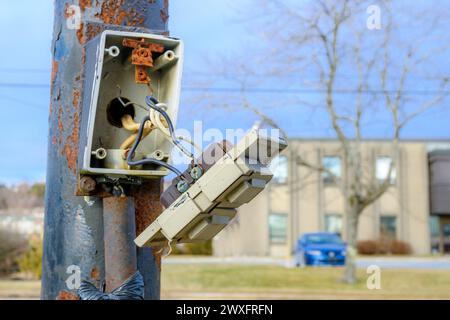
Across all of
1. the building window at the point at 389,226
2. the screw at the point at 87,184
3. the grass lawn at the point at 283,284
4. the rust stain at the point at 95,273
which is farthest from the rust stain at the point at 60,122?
the building window at the point at 389,226

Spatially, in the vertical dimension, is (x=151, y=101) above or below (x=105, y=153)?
above

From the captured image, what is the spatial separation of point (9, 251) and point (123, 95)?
70.9 feet

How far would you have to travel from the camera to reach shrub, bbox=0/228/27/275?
22.1m

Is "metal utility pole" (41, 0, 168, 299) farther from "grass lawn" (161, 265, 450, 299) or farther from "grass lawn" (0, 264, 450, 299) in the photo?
"grass lawn" (161, 265, 450, 299)

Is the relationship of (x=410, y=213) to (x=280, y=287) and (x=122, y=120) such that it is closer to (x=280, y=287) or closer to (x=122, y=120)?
(x=280, y=287)

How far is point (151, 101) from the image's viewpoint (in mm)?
1757

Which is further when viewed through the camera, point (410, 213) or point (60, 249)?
point (410, 213)

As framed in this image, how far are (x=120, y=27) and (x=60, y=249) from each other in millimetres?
600

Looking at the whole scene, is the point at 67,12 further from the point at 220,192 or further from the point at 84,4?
the point at 220,192

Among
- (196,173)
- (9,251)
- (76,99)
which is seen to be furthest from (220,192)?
(9,251)

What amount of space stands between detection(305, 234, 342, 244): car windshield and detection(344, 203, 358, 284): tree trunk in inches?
252

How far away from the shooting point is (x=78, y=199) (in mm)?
1821
